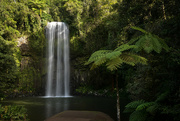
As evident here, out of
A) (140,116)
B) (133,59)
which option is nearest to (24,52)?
(140,116)

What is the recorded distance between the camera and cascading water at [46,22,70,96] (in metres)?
22.9

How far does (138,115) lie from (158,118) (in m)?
0.56

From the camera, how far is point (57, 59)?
24.2 metres

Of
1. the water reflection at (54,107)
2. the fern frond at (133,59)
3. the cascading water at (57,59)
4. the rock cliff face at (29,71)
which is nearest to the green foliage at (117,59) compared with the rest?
the fern frond at (133,59)

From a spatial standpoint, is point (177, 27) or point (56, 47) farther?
point (56, 47)

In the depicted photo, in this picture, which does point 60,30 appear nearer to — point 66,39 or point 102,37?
point 66,39

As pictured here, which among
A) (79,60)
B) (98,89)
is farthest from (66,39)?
(98,89)

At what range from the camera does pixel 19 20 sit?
21672mm

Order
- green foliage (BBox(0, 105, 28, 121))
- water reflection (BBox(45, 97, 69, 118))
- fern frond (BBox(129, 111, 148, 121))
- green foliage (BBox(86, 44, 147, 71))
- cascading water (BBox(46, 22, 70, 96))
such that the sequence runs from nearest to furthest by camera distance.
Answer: green foliage (BBox(86, 44, 147, 71)) < fern frond (BBox(129, 111, 148, 121)) < green foliage (BBox(0, 105, 28, 121)) < water reflection (BBox(45, 97, 69, 118)) < cascading water (BBox(46, 22, 70, 96))

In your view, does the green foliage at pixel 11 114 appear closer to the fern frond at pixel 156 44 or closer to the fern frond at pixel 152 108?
the fern frond at pixel 152 108

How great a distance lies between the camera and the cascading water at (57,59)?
22906mm

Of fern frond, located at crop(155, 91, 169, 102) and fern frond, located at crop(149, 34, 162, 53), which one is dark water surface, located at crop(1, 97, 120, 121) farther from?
fern frond, located at crop(149, 34, 162, 53)

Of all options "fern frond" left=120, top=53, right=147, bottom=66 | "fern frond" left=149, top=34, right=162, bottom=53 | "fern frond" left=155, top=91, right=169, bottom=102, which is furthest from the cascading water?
"fern frond" left=149, top=34, right=162, bottom=53

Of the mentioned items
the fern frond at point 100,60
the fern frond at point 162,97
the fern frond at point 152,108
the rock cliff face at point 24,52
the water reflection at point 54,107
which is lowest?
the water reflection at point 54,107
